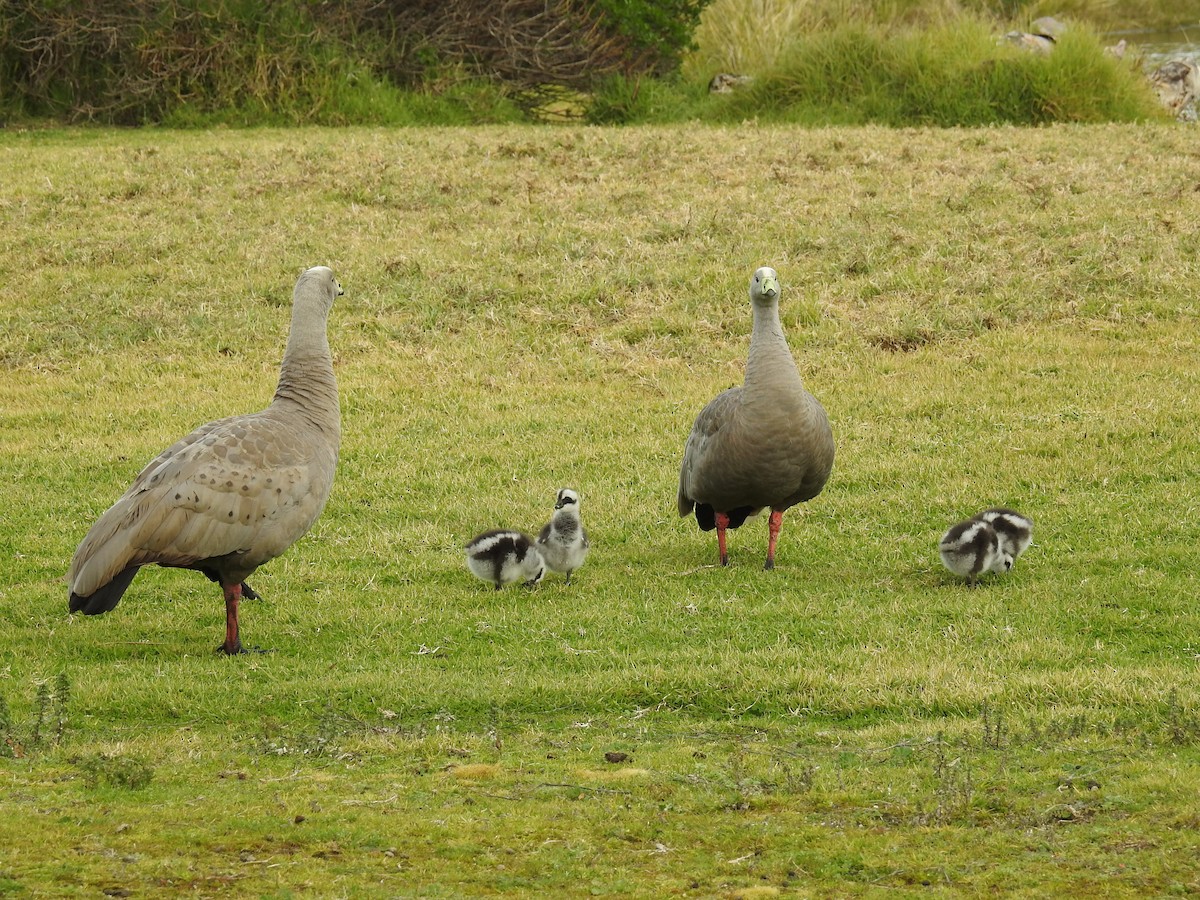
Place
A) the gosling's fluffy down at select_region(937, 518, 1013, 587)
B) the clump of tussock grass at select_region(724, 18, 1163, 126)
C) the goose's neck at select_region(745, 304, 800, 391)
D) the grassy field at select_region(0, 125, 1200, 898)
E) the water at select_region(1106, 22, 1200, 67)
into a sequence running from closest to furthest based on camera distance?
the grassy field at select_region(0, 125, 1200, 898), the gosling's fluffy down at select_region(937, 518, 1013, 587), the goose's neck at select_region(745, 304, 800, 391), the clump of tussock grass at select_region(724, 18, 1163, 126), the water at select_region(1106, 22, 1200, 67)

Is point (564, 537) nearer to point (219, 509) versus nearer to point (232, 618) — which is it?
point (232, 618)

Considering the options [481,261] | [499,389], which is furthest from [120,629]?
[481,261]

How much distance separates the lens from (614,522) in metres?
12.0

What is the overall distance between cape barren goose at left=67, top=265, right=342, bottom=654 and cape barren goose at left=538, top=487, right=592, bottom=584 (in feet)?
5.64

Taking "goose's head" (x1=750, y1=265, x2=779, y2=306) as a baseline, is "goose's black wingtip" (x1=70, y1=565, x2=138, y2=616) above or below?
below

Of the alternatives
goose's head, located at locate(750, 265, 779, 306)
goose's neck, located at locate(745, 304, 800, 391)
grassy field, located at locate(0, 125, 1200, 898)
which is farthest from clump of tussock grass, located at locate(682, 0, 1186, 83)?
goose's neck, located at locate(745, 304, 800, 391)

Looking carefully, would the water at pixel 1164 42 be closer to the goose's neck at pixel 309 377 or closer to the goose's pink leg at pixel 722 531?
the goose's pink leg at pixel 722 531

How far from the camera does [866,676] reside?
8195 mm

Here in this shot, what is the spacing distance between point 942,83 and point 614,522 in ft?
57.2

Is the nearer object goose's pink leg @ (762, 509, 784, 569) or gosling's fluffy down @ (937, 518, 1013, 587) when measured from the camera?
gosling's fluffy down @ (937, 518, 1013, 587)

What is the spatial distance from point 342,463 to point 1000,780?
881cm

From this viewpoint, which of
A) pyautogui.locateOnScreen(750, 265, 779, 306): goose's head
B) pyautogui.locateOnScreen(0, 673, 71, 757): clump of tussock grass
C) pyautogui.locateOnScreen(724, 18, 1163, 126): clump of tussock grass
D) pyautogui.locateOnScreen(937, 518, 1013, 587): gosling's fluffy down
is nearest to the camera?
pyautogui.locateOnScreen(0, 673, 71, 757): clump of tussock grass

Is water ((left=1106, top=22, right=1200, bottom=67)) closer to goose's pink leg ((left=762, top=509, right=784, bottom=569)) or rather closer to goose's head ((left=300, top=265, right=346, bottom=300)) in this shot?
goose's pink leg ((left=762, top=509, right=784, bottom=569))

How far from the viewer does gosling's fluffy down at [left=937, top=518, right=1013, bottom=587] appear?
9867mm
